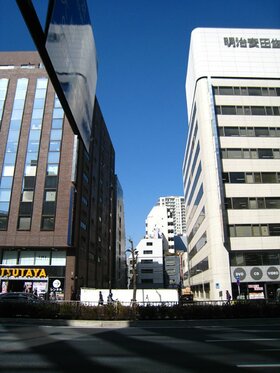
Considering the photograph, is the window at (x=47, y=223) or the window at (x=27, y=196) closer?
the window at (x=47, y=223)

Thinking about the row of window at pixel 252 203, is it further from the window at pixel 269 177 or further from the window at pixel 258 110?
the window at pixel 258 110

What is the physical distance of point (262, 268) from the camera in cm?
4209

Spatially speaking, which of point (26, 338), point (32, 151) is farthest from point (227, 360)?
point (32, 151)

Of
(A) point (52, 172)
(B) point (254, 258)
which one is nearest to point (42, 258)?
(A) point (52, 172)

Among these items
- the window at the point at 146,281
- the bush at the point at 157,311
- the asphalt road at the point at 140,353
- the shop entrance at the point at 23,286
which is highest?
the window at the point at 146,281

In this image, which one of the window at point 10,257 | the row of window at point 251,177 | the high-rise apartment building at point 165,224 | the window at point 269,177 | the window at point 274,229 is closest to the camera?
the window at point 274,229

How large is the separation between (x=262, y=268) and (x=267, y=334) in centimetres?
2956

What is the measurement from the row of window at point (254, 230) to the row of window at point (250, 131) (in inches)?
492

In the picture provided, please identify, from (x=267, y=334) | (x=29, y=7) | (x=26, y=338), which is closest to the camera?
(x=29, y=7)

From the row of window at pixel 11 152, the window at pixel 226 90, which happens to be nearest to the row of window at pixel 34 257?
the row of window at pixel 11 152

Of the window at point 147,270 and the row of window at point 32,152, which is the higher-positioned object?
the row of window at point 32,152

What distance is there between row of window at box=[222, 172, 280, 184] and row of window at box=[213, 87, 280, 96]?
40.5 ft

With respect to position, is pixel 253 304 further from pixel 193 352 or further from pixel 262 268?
pixel 262 268

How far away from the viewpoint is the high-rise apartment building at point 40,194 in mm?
47000
